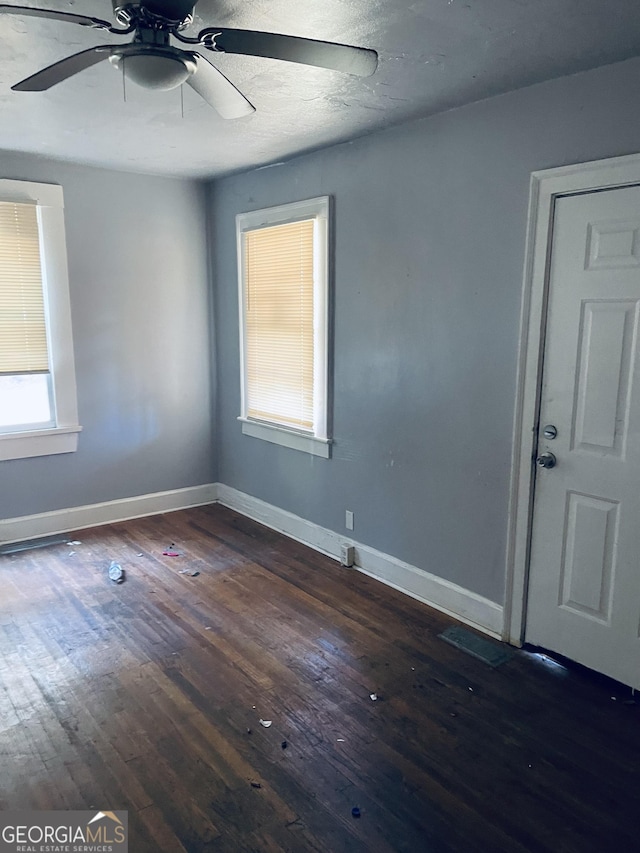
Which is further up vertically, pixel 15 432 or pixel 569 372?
pixel 569 372

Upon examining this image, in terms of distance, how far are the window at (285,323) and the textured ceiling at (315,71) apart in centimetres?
52

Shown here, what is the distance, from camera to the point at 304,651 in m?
2.89

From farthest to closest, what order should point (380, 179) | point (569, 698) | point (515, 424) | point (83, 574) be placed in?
point (83, 574) < point (380, 179) < point (515, 424) < point (569, 698)

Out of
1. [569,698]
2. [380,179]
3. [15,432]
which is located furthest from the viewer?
[15,432]

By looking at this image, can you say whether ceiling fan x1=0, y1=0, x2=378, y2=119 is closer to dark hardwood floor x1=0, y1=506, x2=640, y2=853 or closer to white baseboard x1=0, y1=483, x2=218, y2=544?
dark hardwood floor x1=0, y1=506, x2=640, y2=853

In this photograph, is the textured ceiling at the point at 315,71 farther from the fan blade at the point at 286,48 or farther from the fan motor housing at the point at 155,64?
the fan motor housing at the point at 155,64

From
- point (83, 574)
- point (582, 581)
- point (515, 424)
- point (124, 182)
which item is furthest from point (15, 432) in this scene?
point (582, 581)

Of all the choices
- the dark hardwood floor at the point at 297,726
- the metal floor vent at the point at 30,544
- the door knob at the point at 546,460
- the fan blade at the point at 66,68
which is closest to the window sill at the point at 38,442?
the metal floor vent at the point at 30,544

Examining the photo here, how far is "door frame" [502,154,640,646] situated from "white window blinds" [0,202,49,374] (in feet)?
10.3

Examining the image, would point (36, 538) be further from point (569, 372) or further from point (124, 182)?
point (569, 372)

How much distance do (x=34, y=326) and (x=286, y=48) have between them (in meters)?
3.06

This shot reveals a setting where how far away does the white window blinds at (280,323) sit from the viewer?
3961mm

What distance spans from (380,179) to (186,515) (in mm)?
2884

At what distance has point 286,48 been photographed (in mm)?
1688
